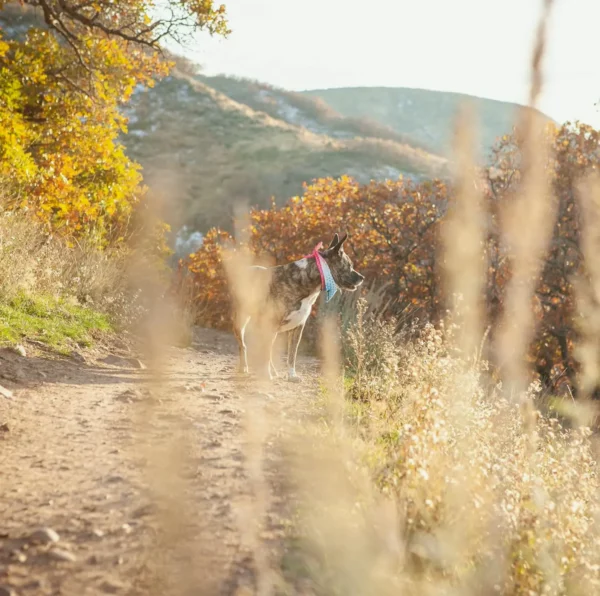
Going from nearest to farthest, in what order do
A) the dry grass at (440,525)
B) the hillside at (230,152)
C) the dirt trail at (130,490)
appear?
the dirt trail at (130,490)
the dry grass at (440,525)
the hillside at (230,152)

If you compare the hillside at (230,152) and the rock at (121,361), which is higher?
the hillside at (230,152)

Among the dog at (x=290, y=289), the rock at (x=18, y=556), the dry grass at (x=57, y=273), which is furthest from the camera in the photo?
the dry grass at (x=57, y=273)

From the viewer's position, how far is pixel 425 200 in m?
13.8

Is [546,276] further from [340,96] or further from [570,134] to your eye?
[340,96]

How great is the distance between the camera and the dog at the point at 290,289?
23.6 feet

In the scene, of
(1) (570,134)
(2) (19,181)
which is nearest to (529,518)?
(2) (19,181)

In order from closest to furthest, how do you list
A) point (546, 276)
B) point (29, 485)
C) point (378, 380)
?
point (29, 485) < point (378, 380) < point (546, 276)

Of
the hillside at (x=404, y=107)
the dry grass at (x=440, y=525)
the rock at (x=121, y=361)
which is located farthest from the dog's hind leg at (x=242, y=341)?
the hillside at (x=404, y=107)

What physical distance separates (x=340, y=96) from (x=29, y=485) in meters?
96.6

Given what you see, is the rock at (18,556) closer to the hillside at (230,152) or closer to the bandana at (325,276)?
the bandana at (325,276)

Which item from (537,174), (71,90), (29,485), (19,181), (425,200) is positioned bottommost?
(29,485)

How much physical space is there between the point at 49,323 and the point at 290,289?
3.36 meters

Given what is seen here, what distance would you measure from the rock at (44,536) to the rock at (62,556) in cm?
11

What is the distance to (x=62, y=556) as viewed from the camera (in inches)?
90.1
